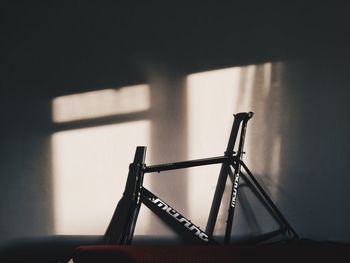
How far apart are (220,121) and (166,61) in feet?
1.66

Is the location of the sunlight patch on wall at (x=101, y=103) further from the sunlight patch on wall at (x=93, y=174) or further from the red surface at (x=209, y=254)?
the red surface at (x=209, y=254)

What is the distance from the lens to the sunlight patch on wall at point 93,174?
5.87ft

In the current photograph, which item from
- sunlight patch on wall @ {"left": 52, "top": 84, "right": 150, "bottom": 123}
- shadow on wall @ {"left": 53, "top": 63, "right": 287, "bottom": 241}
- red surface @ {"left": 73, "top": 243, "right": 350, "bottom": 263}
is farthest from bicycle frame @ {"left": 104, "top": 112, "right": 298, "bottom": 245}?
red surface @ {"left": 73, "top": 243, "right": 350, "bottom": 263}

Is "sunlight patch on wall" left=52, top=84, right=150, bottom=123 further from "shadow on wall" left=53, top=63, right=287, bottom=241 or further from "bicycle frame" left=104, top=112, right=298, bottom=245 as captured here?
"bicycle frame" left=104, top=112, right=298, bottom=245

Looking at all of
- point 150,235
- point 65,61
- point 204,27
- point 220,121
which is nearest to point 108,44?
point 65,61

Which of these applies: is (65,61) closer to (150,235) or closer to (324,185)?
(150,235)

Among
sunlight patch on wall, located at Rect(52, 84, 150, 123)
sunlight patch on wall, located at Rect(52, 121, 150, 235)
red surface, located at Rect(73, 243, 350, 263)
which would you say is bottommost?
red surface, located at Rect(73, 243, 350, 263)

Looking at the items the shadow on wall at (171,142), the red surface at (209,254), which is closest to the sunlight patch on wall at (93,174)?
the shadow on wall at (171,142)

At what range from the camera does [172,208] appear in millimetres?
1675

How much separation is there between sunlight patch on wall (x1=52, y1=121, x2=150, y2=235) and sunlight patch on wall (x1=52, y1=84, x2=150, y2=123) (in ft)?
0.32

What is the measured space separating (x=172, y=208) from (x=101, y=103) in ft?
2.57

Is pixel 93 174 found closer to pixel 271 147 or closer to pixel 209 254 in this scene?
pixel 209 254

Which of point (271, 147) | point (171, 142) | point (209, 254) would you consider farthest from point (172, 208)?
point (271, 147)

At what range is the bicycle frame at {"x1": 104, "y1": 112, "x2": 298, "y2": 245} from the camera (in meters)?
1.62
